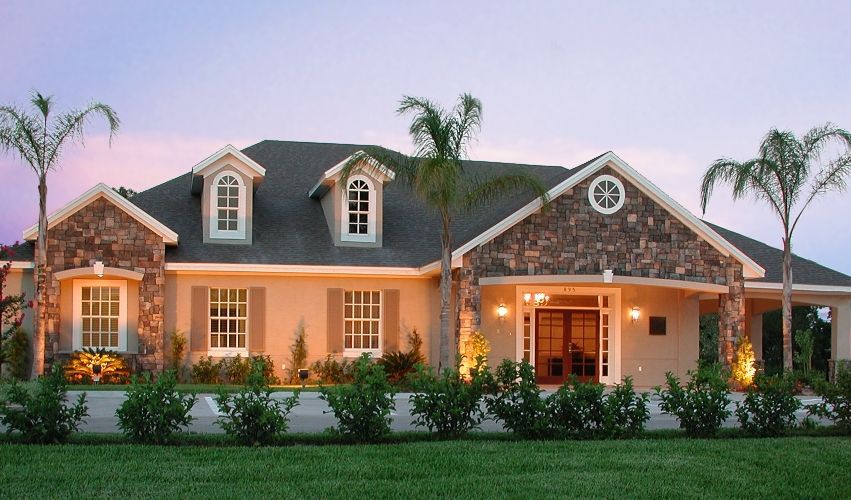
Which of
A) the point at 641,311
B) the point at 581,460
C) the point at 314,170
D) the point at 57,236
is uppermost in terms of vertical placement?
the point at 314,170

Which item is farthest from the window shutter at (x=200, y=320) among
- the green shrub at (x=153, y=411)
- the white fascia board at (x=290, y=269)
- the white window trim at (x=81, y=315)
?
the green shrub at (x=153, y=411)

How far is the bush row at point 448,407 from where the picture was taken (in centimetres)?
1249

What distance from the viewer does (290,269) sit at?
77.7 feet

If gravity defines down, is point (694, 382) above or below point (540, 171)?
below

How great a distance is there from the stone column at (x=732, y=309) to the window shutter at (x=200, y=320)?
1209cm

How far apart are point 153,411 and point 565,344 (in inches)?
589

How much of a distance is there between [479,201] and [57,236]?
936 cm

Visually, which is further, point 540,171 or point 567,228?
point 540,171

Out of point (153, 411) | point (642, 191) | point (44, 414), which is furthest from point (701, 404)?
point (642, 191)

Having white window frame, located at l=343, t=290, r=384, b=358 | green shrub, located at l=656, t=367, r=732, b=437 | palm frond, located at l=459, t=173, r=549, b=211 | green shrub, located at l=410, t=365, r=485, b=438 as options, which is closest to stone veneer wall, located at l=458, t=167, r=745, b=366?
palm frond, located at l=459, t=173, r=549, b=211

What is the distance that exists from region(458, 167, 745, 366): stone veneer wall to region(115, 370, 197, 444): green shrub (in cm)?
1079

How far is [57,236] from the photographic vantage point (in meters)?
22.4

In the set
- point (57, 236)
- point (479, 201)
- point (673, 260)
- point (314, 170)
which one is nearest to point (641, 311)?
point (673, 260)

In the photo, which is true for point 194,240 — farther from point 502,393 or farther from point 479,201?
point 502,393
